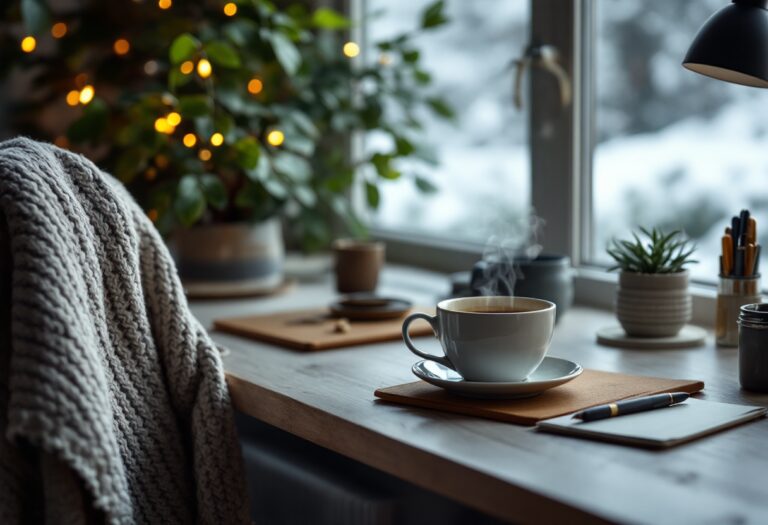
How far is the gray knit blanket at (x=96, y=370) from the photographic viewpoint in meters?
0.87

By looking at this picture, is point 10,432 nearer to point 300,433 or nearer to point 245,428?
point 300,433

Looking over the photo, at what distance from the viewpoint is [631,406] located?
91 cm

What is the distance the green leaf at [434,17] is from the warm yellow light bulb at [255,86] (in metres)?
0.33

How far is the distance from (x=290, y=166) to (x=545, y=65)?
1.55ft

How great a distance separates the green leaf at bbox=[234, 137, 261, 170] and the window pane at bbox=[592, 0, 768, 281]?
1.88ft

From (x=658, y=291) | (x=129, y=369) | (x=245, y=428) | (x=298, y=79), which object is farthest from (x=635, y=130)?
(x=129, y=369)

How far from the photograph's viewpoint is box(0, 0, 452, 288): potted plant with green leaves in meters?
1.61

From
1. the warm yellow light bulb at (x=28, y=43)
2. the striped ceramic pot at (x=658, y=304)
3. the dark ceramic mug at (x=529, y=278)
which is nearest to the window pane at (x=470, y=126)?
the dark ceramic mug at (x=529, y=278)

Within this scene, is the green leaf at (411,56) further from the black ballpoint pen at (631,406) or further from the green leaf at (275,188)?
the black ballpoint pen at (631,406)

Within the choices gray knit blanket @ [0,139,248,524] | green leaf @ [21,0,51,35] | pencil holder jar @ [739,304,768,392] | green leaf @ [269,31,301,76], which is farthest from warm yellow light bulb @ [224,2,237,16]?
pencil holder jar @ [739,304,768,392]

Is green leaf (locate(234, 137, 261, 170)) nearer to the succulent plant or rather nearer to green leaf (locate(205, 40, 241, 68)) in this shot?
green leaf (locate(205, 40, 241, 68))

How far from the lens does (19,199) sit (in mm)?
942

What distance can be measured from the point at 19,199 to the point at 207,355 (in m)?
0.28

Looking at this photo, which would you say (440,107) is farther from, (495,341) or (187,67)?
(495,341)
